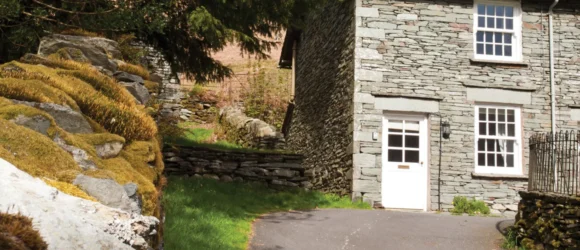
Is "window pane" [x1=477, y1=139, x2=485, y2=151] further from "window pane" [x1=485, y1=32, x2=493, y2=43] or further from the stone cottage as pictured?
"window pane" [x1=485, y1=32, x2=493, y2=43]

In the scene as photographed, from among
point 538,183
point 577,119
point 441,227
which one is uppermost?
point 577,119

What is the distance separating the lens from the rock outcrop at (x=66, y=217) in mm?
2293

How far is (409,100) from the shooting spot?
42.1ft

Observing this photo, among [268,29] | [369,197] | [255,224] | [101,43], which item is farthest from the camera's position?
[369,197]

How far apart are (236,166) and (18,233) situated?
12084mm

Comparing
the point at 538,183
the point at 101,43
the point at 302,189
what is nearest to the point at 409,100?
the point at 302,189

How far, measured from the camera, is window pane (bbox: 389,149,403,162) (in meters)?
12.8

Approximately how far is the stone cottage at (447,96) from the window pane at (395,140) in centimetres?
2

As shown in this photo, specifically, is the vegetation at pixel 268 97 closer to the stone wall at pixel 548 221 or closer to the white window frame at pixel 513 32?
the white window frame at pixel 513 32

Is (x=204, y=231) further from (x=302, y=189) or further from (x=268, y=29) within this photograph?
(x=302, y=189)

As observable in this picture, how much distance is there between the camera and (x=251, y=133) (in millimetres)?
18156

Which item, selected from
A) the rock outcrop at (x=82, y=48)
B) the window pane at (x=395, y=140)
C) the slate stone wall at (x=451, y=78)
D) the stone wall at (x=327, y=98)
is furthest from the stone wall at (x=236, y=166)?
the rock outcrop at (x=82, y=48)

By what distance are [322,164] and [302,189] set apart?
1.75 metres

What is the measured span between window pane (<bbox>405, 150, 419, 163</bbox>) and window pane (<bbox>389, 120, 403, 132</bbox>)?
0.57 metres
